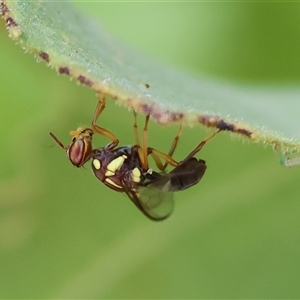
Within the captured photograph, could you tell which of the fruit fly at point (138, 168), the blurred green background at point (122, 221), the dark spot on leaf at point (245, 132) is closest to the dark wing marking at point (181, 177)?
the fruit fly at point (138, 168)

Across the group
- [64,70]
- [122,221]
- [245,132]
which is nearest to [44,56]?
[64,70]

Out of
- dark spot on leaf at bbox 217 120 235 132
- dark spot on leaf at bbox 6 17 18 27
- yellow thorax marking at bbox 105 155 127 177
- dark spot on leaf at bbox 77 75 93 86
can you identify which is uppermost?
yellow thorax marking at bbox 105 155 127 177

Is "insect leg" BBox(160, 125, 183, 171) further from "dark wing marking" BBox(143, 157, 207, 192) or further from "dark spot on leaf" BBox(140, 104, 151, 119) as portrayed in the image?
"dark spot on leaf" BBox(140, 104, 151, 119)

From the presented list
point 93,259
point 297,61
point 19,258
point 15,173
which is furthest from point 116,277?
point 297,61

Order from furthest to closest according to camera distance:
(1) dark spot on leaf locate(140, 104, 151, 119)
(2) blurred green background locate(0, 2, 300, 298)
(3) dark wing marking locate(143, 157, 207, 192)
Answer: (2) blurred green background locate(0, 2, 300, 298) → (3) dark wing marking locate(143, 157, 207, 192) → (1) dark spot on leaf locate(140, 104, 151, 119)

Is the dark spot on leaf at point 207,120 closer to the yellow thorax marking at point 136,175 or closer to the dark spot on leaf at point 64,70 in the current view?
the dark spot on leaf at point 64,70

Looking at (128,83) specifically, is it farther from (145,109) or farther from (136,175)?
(136,175)

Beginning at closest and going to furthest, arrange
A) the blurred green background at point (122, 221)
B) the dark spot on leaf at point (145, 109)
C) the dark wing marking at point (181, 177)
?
1. the dark spot on leaf at point (145, 109)
2. the dark wing marking at point (181, 177)
3. the blurred green background at point (122, 221)

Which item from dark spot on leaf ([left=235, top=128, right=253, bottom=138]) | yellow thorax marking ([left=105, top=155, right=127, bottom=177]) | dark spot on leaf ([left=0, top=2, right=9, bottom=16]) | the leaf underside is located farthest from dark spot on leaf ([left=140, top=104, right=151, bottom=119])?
yellow thorax marking ([left=105, top=155, right=127, bottom=177])
